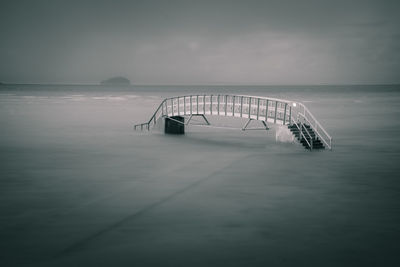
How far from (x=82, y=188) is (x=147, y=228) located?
6.26 metres

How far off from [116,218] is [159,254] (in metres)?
3.32

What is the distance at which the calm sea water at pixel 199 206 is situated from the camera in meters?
10.8

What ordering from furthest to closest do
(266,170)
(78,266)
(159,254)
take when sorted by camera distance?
(266,170), (159,254), (78,266)

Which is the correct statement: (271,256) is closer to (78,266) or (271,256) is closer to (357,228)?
(357,228)

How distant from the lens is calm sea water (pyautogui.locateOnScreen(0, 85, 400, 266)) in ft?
35.4

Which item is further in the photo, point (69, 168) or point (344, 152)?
point (344, 152)

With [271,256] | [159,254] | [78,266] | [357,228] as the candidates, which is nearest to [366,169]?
[357,228]

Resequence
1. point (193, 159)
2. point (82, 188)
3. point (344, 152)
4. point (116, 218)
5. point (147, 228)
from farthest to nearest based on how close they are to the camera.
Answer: point (344, 152) < point (193, 159) < point (82, 188) < point (116, 218) < point (147, 228)

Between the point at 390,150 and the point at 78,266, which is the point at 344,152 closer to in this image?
the point at 390,150

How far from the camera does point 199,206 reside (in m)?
15.1

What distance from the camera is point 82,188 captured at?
18.0 metres

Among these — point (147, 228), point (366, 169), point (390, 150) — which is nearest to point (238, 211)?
point (147, 228)

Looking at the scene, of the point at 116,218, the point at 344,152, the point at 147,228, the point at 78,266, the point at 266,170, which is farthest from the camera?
the point at 344,152

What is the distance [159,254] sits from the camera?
35.2ft
